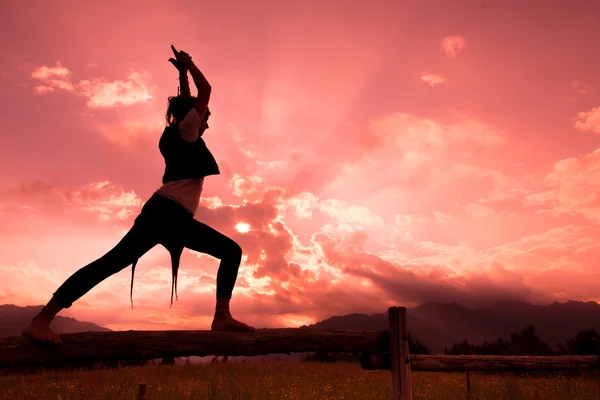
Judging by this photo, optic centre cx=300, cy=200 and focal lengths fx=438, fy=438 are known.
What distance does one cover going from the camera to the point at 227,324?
4.11 meters

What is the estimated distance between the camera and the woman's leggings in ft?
11.6

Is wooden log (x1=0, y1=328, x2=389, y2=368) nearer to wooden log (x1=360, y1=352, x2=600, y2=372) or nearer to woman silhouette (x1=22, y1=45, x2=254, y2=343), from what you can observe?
woman silhouette (x1=22, y1=45, x2=254, y2=343)

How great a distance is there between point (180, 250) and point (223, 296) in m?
0.62

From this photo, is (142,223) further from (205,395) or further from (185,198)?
(205,395)

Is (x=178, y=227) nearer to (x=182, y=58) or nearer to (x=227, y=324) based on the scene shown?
(x=227, y=324)

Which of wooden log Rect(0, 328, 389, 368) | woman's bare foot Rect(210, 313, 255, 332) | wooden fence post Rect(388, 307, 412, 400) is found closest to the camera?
wooden log Rect(0, 328, 389, 368)

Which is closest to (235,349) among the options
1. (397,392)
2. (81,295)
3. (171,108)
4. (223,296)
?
(223,296)

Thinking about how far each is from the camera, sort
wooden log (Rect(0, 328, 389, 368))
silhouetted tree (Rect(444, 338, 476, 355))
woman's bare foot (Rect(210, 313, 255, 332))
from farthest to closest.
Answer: silhouetted tree (Rect(444, 338, 476, 355)) → woman's bare foot (Rect(210, 313, 255, 332)) → wooden log (Rect(0, 328, 389, 368))

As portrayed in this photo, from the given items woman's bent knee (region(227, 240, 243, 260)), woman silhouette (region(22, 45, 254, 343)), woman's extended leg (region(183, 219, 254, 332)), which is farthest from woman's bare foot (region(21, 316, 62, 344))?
woman's bent knee (region(227, 240, 243, 260))

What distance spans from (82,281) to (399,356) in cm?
308

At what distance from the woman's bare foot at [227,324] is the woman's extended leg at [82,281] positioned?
1.00 m

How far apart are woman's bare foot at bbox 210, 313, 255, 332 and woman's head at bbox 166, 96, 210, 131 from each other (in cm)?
181

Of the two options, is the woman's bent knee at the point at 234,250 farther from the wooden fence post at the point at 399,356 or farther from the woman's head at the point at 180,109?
the wooden fence post at the point at 399,356

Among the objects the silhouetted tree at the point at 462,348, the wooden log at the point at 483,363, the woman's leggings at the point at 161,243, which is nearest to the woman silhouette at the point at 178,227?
the woman's leggings at the point at 161,243
